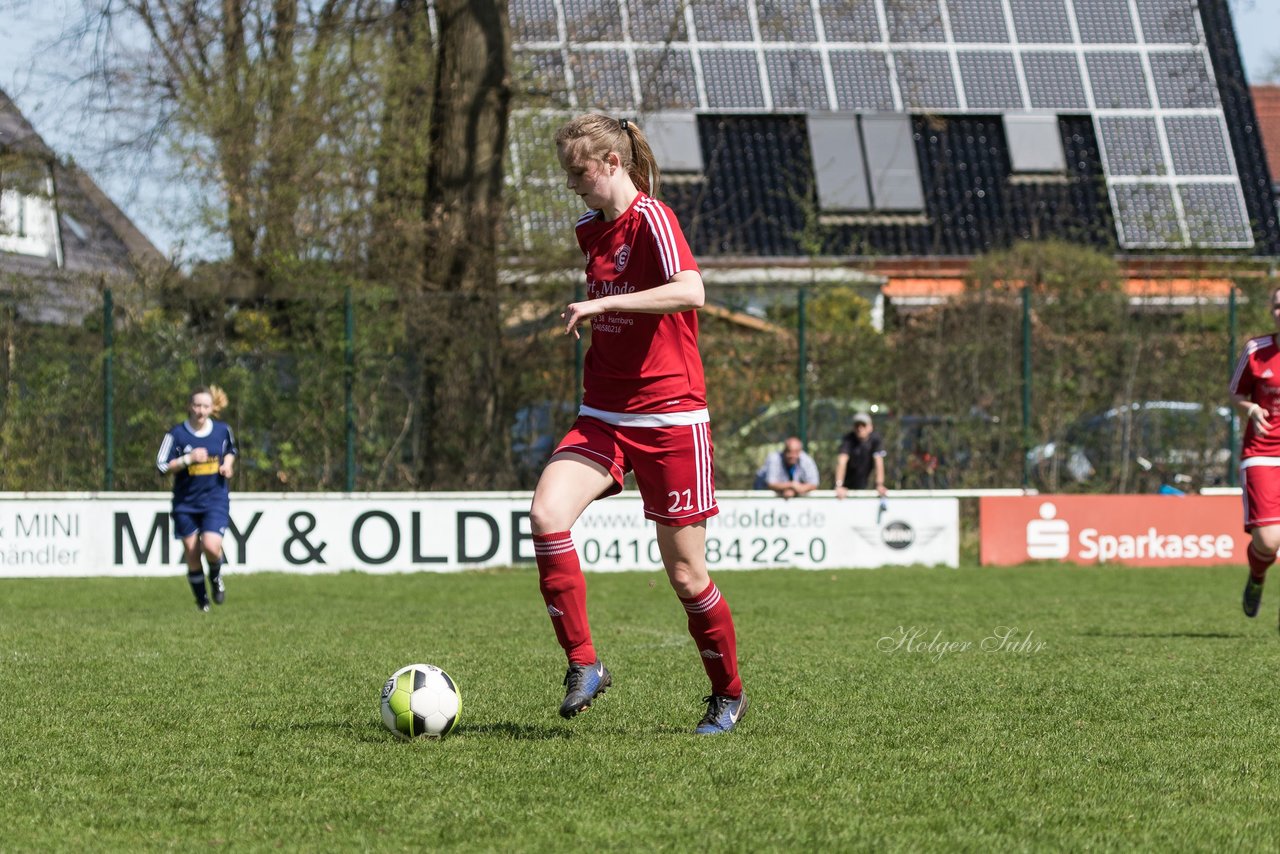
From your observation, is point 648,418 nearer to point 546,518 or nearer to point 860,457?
point 546,518

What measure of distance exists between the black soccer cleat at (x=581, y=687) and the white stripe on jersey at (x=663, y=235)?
4.54ft

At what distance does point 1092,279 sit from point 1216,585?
4384 millimetres

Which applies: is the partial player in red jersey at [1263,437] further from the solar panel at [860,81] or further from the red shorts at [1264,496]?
the solar panel at [860,81]

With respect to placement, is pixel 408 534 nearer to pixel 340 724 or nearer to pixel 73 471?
pixel 73 471

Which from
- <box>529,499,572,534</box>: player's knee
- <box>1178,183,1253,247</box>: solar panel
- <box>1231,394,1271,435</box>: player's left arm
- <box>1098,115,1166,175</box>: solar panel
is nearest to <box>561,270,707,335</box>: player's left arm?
<box>529,499,572,534</box>: player's knee

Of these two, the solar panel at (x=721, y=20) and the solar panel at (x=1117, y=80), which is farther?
the solar panel at (x=1117, y=80)

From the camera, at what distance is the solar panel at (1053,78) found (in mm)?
29094

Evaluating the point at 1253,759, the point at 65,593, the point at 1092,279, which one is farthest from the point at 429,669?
the point at 1092,279

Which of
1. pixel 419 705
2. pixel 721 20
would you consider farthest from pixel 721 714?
pixel 721 20

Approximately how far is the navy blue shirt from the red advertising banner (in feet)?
27.8

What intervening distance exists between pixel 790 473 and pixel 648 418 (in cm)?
1149

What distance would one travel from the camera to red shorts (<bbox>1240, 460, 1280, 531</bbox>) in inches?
383

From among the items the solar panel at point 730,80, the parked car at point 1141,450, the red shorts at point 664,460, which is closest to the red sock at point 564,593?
the red shorts at point 664,460

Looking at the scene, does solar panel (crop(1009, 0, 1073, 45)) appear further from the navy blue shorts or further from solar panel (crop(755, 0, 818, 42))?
the navy blue shorts
